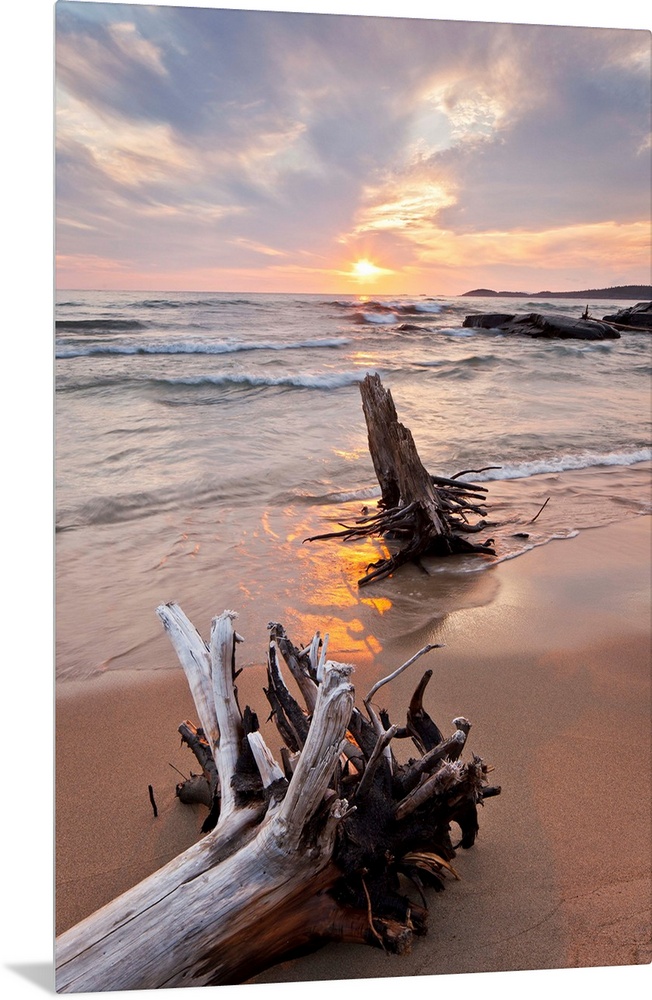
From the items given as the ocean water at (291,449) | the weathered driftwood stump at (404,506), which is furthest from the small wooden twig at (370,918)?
the weathered driftwood stump at (404,506)

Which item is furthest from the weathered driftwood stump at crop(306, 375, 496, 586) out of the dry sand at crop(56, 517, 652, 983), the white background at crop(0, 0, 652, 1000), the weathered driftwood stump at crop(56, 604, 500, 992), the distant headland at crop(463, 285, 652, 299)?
the weathered driftwood stump at crop(56, 604, 500, 992)

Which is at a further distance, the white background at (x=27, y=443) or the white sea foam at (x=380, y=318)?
the white sea foam at (x=380, y=318)

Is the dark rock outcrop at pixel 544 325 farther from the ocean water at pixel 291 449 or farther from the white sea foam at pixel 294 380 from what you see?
the white sea foam at pixel 294 380

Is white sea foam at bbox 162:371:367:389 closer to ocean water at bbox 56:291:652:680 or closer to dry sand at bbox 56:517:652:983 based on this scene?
ocean water at bbox 56:291:652:680

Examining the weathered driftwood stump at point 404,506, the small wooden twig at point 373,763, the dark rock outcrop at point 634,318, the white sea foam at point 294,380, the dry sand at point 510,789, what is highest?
the dark rock outcrop at point 634,318

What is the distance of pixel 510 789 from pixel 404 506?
1.49m

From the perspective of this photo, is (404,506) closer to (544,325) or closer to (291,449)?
(291,449)

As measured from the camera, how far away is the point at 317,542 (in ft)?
11.2

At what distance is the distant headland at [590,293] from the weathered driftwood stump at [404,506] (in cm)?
61

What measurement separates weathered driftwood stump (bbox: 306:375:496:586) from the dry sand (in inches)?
17.2

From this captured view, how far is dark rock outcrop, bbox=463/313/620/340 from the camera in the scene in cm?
388

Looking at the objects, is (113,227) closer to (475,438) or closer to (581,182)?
(581,182)

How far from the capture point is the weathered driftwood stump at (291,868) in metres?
1.48

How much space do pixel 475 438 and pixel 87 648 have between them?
96.3 inches
